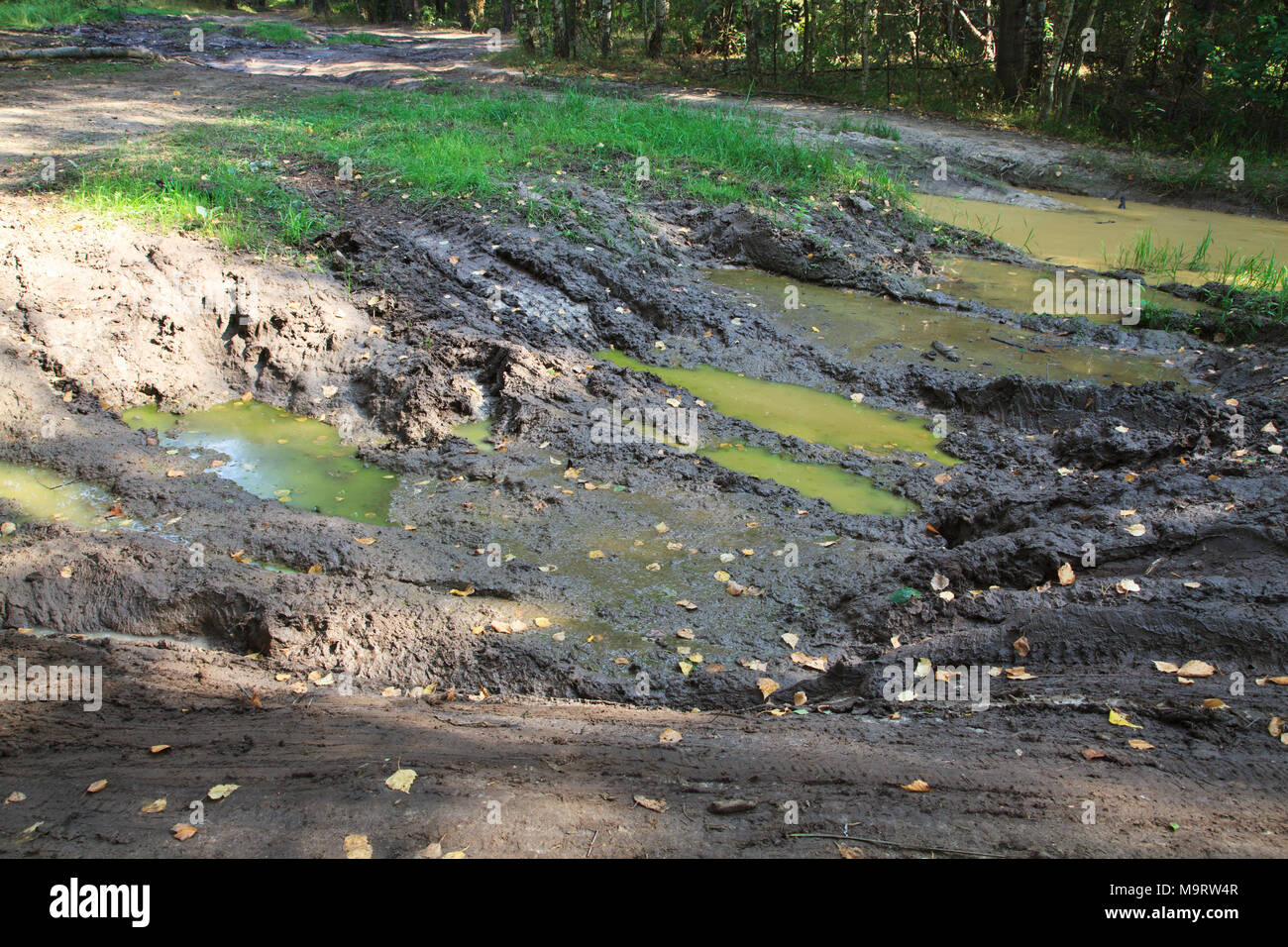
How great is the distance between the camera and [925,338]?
8500 mm

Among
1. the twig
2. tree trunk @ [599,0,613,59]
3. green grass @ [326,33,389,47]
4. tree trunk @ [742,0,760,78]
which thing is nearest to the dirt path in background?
green grass @ [326,33,389,47]

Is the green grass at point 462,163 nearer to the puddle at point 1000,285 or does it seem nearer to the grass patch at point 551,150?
the grass patch at point 551,150

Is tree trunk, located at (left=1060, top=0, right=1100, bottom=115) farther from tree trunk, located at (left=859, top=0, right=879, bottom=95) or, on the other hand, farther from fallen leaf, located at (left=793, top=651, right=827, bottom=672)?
fallen leaf, located at (left=793, top=651, right=827, bottom=672)

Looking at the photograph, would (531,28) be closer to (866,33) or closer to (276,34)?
(276,34)

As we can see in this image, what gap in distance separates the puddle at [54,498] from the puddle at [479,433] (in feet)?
7.51

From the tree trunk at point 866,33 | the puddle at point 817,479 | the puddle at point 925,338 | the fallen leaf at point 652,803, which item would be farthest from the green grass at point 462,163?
the fallen leaf at point 652,803

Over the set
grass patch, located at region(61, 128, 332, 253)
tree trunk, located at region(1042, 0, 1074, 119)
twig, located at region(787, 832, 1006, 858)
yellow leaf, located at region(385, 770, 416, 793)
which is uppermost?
tree trunk, located at region(1042, 0, 1074, 119)

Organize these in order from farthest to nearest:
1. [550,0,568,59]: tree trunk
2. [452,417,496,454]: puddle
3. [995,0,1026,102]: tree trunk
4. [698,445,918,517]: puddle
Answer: [550,0,568,59]: tree trunk < [995,0,1026,102]: tree trunk < [452,417,496,454]: puddle < [698,445,918,517]: puddle

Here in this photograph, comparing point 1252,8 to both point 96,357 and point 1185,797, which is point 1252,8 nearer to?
point 1185,797

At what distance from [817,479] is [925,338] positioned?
3.15 m

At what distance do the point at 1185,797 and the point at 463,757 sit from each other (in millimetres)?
2506

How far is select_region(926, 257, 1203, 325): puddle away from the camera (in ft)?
30.2

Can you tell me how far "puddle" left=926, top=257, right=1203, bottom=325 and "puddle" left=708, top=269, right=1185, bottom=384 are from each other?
70 cm


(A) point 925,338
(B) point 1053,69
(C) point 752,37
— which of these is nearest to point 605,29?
(C) point 752,37
